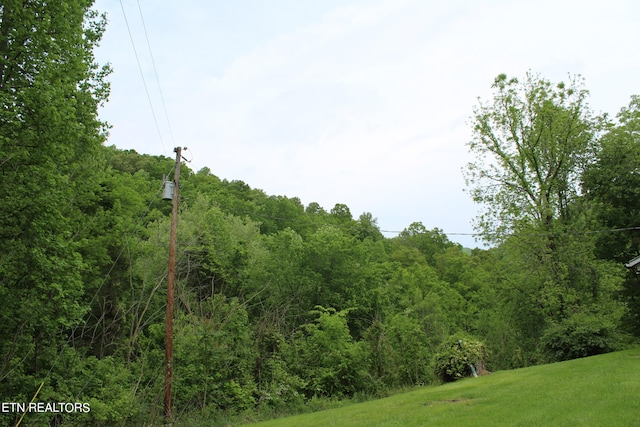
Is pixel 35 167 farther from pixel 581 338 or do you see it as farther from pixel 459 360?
pixel 581 338

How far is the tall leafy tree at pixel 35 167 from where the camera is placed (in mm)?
10102

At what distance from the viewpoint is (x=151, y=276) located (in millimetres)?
22641

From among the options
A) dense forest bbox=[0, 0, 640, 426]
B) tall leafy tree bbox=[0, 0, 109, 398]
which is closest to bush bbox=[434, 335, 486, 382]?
dense forest bbox=[0, 0, 640, 426]

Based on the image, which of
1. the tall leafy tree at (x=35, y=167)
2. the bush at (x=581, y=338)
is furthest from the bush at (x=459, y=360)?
the tall leafy tree at (x=35, y=167)

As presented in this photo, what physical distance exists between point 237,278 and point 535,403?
1888 cm

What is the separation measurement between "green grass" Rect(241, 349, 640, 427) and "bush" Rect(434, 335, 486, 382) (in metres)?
3.12

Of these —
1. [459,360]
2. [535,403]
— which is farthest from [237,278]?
[535,403]

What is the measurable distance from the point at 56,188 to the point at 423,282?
32.7m

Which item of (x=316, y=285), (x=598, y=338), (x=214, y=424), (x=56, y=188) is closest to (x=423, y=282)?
(x=316, y=285)

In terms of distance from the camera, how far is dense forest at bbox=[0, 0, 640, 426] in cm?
1087

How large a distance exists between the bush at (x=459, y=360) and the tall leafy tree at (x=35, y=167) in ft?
44.0

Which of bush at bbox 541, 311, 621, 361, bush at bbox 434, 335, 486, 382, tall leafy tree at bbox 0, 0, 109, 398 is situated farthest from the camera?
bush at bbox 541, 311, 621, 361

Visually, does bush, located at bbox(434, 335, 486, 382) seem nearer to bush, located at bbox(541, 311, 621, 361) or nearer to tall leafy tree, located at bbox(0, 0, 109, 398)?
bush, located at bbox(541, 311, 621, 361)

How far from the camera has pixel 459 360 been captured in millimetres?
18031
